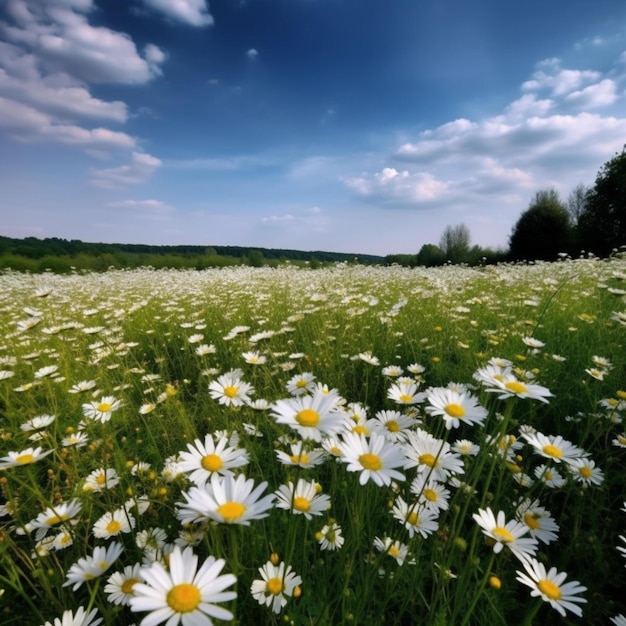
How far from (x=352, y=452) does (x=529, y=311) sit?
384cm

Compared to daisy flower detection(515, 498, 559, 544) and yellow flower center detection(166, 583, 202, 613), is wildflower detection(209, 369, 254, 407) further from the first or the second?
daisy flower detection(515, 498, 559, 544)

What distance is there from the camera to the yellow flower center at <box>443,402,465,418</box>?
0.98 metres

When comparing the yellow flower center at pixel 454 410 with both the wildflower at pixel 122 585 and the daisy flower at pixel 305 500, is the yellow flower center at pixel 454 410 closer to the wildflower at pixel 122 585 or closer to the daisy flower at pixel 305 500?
the daisy flower at pixel 305 500

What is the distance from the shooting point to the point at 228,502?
722mm

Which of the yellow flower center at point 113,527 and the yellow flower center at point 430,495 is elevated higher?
the yellow flower center at point 430,495

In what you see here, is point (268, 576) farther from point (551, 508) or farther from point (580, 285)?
point (580, 285)

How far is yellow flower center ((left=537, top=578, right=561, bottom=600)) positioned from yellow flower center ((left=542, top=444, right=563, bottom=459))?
415 millimetres

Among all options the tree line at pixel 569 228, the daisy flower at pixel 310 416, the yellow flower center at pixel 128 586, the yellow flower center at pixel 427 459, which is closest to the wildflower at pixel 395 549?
the yellow flower center at pixel 427 459

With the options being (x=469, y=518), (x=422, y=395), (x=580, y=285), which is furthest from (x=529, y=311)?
(x=422, y=395)

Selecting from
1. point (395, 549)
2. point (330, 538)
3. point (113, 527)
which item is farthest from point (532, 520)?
point (113, 527)

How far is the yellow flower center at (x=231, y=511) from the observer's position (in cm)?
65

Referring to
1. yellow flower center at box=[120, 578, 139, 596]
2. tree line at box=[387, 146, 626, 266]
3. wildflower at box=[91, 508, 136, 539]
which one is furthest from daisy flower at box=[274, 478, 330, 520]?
tree line at box=[387, 146, 626, 266]

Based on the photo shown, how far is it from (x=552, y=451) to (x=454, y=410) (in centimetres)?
55

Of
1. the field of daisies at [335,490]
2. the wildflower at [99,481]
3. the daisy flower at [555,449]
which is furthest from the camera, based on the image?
the wildflower at [99,481]
